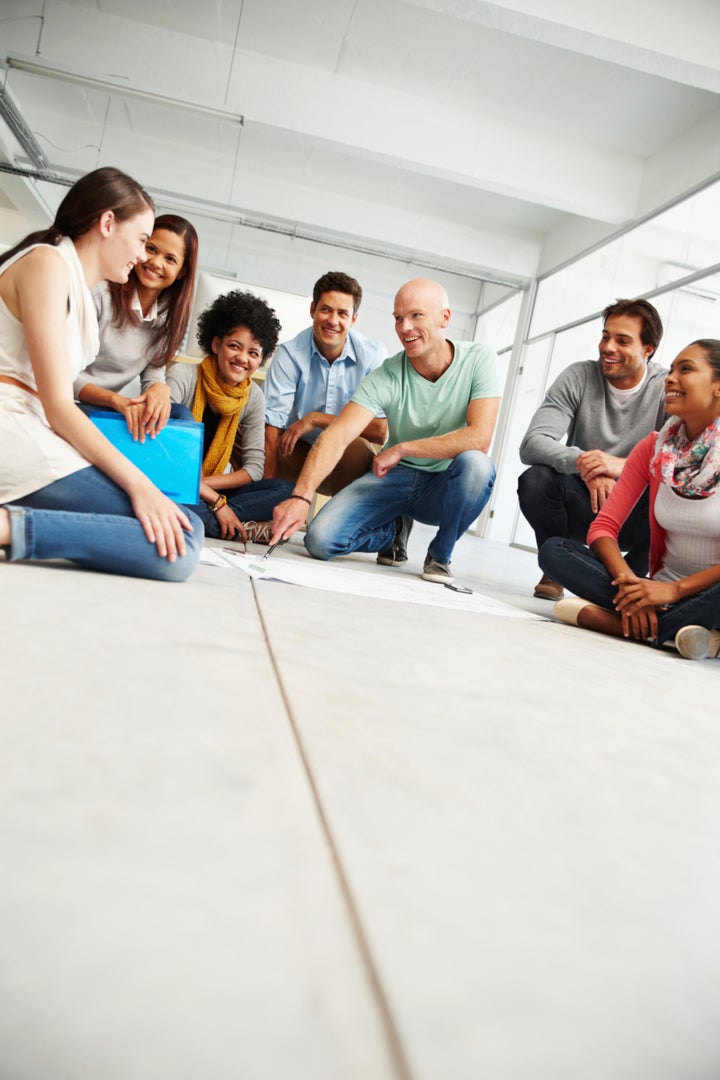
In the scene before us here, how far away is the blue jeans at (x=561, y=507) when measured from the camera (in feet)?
9.19

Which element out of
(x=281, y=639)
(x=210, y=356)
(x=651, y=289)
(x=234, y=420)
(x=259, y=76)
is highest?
(x=259, y=76)

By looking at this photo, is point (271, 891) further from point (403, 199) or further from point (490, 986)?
point (403, 199)

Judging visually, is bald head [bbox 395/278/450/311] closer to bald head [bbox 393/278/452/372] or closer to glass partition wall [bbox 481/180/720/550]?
bald head [bbox 393/278/452/372]

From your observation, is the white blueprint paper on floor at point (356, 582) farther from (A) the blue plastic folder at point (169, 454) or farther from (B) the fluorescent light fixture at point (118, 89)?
(B) the fluorescent light fixture at point (118, 89)

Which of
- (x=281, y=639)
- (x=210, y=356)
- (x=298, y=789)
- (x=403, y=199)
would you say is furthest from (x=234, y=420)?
(x=403, y=199)

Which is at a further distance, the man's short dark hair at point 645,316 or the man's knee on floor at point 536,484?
the man's knee on floor at point 536,484

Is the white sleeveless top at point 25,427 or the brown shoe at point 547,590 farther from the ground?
the white sleeveless top at point 25,427

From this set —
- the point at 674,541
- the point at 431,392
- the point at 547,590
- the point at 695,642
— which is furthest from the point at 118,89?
the point at 695,642

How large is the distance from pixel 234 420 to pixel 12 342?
1418 millimetres

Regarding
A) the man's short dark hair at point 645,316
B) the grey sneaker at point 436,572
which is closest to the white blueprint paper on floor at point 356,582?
the grey sneaker at point 436,572

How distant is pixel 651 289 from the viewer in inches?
236

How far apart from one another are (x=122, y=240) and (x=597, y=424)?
192cm

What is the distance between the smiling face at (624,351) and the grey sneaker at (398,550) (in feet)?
3.14

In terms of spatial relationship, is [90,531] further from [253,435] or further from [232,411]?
[253,435]
